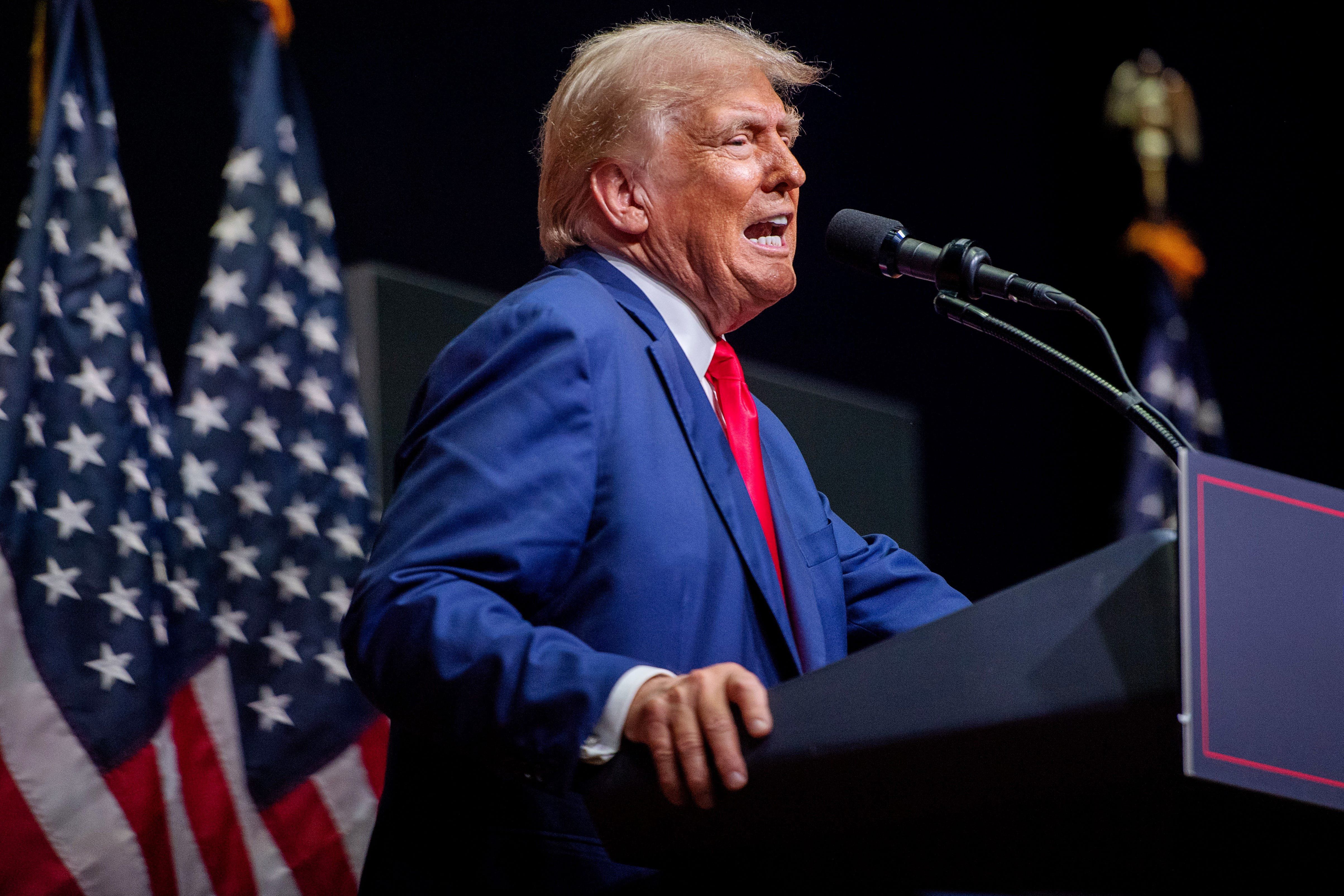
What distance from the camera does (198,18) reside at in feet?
7.13

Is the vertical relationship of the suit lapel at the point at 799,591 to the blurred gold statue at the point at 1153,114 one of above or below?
below

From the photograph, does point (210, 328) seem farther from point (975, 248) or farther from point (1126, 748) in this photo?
point (1126, 748)

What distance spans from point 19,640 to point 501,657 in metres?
1.14

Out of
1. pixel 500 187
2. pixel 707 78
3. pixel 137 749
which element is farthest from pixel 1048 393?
pixel 137 749

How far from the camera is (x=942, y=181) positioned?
10.3 feet

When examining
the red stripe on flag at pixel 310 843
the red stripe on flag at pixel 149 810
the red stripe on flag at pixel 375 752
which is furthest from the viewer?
the red stripe on flag at pixel 375 752

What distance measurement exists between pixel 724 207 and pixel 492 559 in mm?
660

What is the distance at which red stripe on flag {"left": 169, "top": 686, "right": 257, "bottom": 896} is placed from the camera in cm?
193

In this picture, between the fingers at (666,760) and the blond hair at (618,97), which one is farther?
the blond hair at (618,97)

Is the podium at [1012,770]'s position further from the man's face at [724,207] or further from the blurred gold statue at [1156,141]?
the blurred gold statue at [1156,141]

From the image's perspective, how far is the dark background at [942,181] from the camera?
2.17 m

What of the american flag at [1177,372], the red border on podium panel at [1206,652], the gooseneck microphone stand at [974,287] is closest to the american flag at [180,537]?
the gooseneck microphone stand at [974,287]

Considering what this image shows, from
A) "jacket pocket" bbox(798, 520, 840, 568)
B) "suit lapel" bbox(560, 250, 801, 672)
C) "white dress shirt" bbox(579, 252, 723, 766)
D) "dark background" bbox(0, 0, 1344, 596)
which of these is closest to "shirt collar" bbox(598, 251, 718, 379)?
"white dress shirt" bbox(579, 252, 723, 766)

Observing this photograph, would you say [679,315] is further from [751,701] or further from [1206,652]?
[1206,652]
